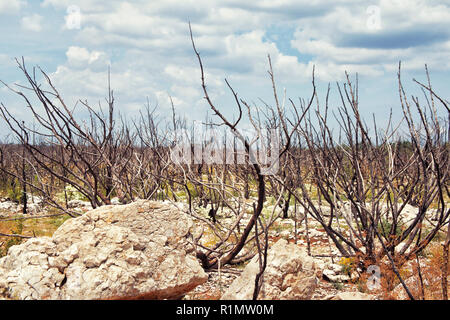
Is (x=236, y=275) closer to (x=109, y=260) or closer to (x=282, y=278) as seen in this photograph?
(x=282, y=278)

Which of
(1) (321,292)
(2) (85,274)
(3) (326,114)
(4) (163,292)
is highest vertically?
(3) (326,114)

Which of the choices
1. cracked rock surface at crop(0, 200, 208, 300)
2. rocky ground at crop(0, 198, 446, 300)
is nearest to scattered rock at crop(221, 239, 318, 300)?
rocky ground at crop(0, 198, 446, 300)

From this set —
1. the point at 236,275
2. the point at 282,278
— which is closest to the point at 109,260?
the point at 282,278

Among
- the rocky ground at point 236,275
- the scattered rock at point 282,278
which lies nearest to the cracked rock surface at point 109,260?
the rocky ground at point 236,275

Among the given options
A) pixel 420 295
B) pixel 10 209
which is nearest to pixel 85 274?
pixel 420 295

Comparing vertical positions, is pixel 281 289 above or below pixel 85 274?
below

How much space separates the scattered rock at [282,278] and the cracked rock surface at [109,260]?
0.52 metres

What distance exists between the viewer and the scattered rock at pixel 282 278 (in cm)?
320

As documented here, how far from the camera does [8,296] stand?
2.85m

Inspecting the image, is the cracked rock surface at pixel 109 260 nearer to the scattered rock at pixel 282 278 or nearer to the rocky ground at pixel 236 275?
the rocky ground at pixel 236 275

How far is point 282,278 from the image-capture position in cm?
327

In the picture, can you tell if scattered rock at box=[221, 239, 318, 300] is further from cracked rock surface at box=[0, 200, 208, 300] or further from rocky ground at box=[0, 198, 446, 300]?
cracked rock surface at box=[0, 200, 208, 300]
